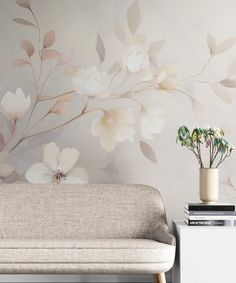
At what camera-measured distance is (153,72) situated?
444cm

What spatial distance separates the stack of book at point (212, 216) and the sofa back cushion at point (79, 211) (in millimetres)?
275

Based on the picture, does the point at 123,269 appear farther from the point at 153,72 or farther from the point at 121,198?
the point at 153,72

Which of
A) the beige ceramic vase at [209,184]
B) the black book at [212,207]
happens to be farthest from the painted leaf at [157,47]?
the black book at [212,207]

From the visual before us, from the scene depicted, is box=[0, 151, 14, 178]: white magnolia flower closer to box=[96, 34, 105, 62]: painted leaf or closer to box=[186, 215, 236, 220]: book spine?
box=[96, 34, 105, 62]: painted leaf

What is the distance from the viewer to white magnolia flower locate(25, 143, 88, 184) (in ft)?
14.5

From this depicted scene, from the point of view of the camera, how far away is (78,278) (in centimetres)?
438

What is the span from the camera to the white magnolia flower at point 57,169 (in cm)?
443

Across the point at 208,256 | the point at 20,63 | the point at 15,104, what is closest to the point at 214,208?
the point at 208,256

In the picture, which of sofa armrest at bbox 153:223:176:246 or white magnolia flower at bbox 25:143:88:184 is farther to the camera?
white magnolia flower at bbox 25:143:88:184

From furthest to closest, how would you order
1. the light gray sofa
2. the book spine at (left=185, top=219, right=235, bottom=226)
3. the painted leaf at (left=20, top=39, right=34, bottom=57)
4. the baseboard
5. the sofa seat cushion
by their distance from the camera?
the painted leaf at (left=20, top=39, right=34, bottom=57) → the baseboard → the light gray sofa → the book spine at (left=185, top=219, right=235, bottom=226) → the sofa seat cushion

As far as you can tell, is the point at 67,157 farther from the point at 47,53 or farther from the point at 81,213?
the point at 47,53

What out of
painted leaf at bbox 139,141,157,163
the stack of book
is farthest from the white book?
painted leaf at bbox 139,141,157,163

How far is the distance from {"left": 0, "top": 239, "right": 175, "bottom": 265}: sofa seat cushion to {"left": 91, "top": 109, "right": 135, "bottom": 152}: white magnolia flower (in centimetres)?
94

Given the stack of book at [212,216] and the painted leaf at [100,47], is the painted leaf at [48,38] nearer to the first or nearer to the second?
the painted leaf at [100,47]
